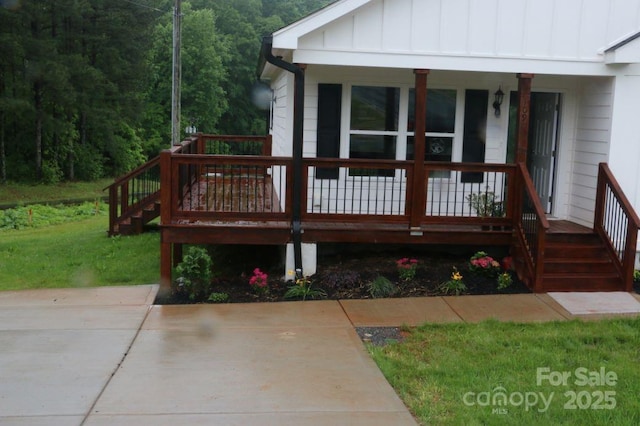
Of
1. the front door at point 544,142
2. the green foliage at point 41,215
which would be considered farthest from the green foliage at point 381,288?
the green foliage at point 41,215

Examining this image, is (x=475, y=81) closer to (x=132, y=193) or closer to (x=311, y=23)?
(x=311, y=23)

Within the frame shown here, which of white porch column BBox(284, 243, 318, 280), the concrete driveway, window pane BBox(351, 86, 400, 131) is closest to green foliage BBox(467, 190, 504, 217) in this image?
window pane BBox(351, 86, 400, 131)

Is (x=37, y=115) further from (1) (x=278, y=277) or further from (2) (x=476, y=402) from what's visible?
(2) (x=476, y=402)

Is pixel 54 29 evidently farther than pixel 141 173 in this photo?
Yes

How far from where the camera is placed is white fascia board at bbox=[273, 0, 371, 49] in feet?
28.8

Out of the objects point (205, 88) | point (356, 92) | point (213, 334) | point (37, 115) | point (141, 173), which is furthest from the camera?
point (205, 88)

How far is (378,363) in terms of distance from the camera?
20.7 feet

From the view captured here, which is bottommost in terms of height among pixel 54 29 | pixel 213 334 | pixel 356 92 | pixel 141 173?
pixel 213 334

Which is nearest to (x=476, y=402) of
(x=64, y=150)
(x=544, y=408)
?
(x=544, y=408)

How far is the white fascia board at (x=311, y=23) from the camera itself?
28.8ft

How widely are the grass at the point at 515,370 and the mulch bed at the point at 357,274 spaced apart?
5.54 ft

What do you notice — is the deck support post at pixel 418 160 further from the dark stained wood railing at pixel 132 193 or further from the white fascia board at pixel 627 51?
the dark stained wood railing at pixel 132 193

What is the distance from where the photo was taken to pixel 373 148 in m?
10.6

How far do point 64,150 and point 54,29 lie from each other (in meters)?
7.32
